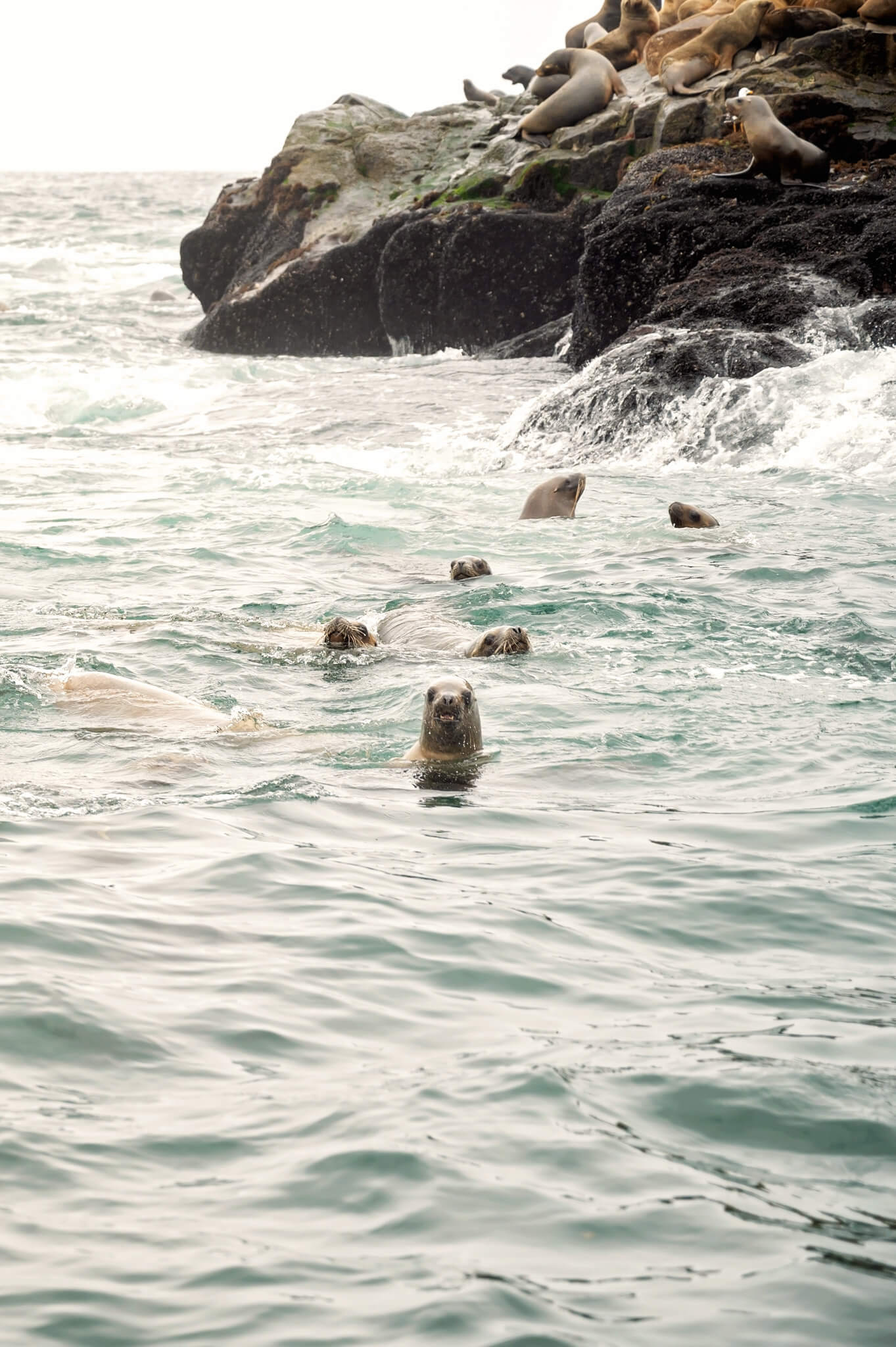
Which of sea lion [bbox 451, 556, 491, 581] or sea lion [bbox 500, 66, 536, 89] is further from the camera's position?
sea lion [bbox 500, 66, 536, 89]

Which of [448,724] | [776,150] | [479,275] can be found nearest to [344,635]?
[448,724]

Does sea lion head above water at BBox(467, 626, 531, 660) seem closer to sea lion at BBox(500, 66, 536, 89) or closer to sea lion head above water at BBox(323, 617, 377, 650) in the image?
sea lion head above water at BBox(323, 617, 377, 650)

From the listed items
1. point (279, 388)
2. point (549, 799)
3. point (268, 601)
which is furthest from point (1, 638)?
point (279, 388)

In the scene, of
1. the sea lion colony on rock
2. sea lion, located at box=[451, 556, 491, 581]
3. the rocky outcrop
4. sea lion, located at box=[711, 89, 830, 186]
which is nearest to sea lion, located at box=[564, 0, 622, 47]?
the sea lion colony on rock

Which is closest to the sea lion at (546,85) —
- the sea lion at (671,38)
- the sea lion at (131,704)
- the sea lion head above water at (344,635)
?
the sea lion at (671,38)

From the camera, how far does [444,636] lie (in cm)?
891

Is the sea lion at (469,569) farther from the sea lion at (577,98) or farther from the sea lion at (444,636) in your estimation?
the sea lion at (577,98)

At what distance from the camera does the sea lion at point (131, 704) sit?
716cm

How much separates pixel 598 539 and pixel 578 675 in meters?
3.66

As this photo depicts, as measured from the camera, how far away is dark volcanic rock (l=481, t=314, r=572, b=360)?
21.0 metres

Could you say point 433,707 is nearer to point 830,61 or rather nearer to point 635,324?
point 635,324

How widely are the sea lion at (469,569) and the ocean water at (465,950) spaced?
0.18 m

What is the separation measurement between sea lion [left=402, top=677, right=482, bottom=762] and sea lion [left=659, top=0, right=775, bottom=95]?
15.7m

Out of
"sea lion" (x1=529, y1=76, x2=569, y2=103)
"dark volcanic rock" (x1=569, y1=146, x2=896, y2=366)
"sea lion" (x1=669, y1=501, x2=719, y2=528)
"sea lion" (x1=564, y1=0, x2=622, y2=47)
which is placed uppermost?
"sea lion" (x1=564, y1=0, x2=622, y2=47)
